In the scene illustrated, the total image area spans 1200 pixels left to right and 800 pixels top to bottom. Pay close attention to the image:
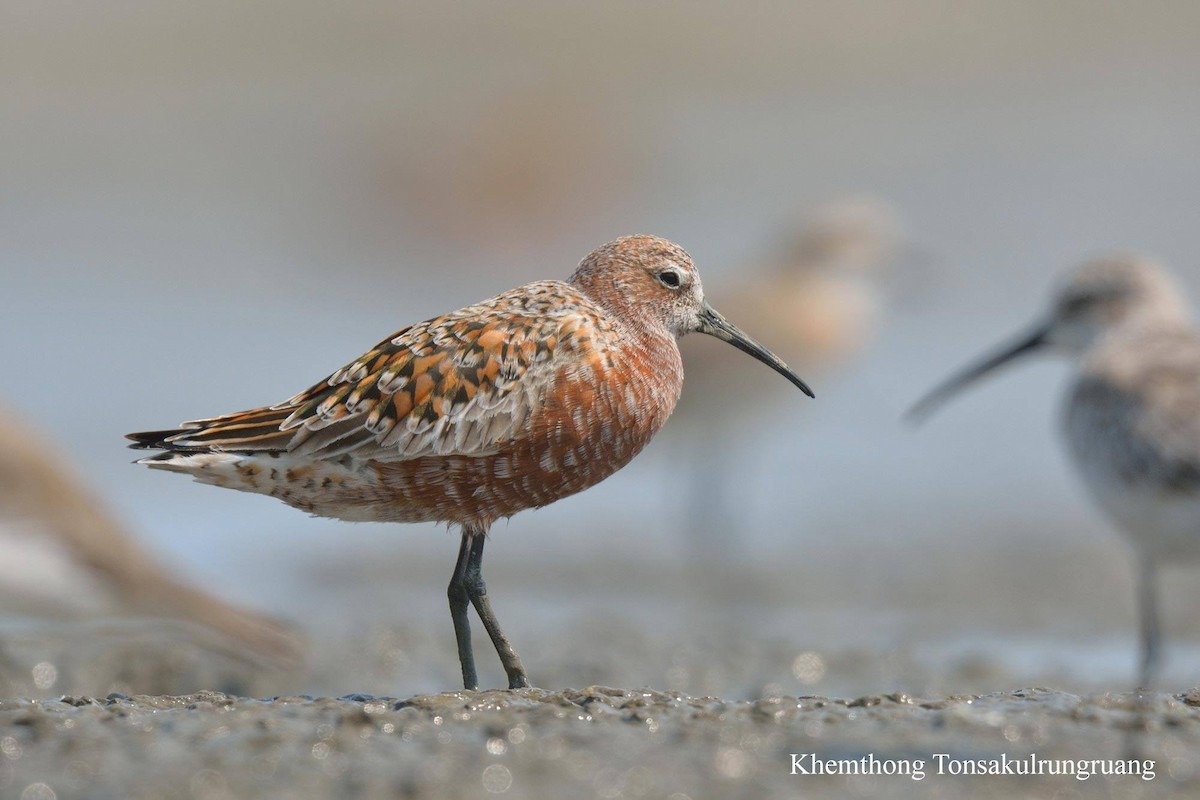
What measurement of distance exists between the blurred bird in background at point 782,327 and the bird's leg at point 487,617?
6036mm

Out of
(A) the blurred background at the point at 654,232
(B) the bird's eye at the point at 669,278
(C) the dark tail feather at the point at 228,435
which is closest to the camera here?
(C) the dark tail feather at the point at 228,435

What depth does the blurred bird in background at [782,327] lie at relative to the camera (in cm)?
1279

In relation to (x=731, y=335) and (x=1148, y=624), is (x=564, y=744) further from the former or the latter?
(x=1148, y=624)

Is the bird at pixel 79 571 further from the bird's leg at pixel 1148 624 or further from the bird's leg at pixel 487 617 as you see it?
the bird's leg at pixel 1148 624

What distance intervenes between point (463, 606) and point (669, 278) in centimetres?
135

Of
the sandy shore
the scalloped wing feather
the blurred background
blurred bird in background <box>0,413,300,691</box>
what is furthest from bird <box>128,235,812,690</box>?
the blurred background

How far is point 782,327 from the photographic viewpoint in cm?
1341

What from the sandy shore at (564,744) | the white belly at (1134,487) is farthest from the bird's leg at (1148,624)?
the sandy shore at (564,744)

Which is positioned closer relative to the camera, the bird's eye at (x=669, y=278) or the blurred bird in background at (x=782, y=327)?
the bird's eye at (x=669, y=278)

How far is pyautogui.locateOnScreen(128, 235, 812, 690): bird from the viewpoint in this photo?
16.8 feet

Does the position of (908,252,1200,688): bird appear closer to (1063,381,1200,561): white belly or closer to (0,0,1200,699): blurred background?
(1063,381,1200,561): white belly

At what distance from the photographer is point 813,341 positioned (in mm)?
13547

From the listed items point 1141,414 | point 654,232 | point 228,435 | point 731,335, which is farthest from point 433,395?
point 654,232

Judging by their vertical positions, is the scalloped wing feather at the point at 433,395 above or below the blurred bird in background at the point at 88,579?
above
